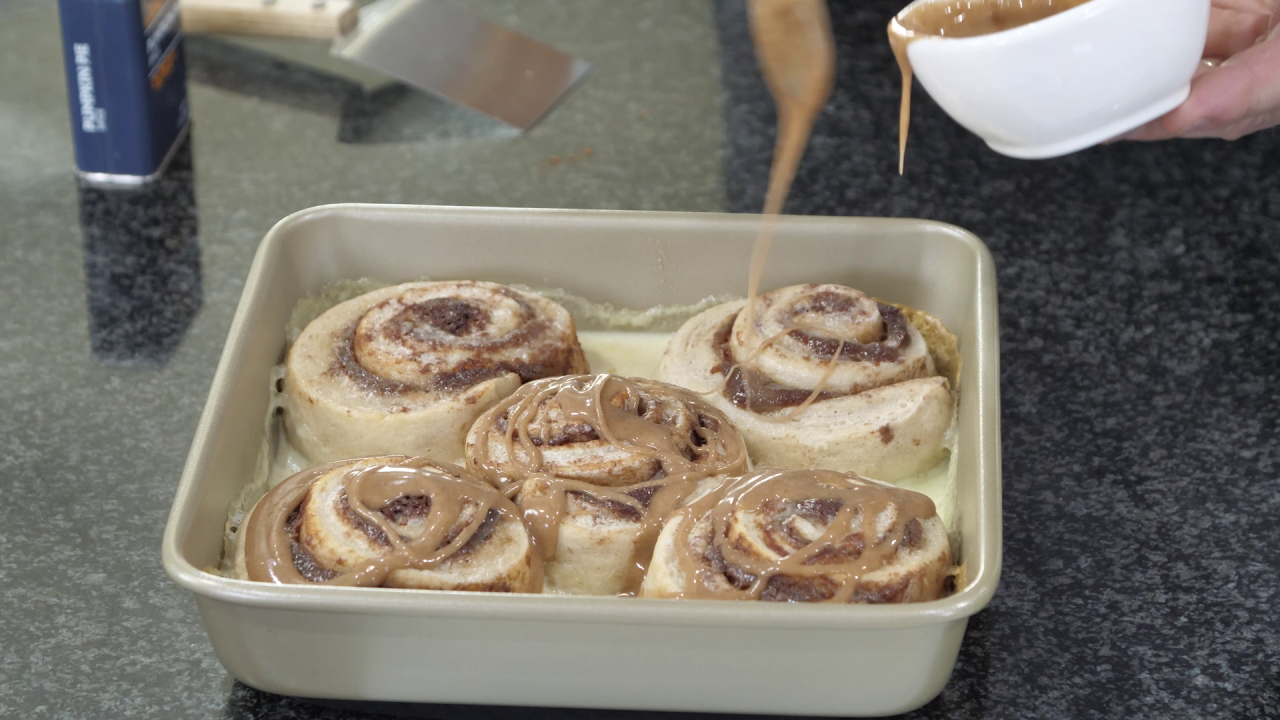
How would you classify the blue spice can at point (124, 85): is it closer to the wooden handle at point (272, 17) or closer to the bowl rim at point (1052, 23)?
the wooden handle at point (272, 17)

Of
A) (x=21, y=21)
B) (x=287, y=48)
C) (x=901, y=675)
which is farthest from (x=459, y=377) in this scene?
(x=21, y=21)

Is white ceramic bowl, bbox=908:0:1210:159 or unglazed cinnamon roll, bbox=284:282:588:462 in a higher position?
white ceramic bowl, bbox=908:0:1210:159

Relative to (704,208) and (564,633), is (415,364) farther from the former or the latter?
(704,208)

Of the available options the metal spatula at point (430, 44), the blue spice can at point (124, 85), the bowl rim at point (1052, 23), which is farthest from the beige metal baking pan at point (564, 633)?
the metal spatula at point (430, 44)

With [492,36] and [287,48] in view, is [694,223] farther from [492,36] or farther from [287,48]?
A: [287,48]

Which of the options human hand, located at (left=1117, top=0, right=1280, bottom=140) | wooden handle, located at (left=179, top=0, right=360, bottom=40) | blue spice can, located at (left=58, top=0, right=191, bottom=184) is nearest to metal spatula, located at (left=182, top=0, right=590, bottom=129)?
wooden handle, located at (left=179, top=0, right=360, bottom=40)

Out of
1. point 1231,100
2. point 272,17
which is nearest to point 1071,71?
point 1231,100

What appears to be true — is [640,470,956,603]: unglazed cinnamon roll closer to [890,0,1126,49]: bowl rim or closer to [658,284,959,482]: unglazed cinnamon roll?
[658,284,959,482]: unglazed cinnamon roll
